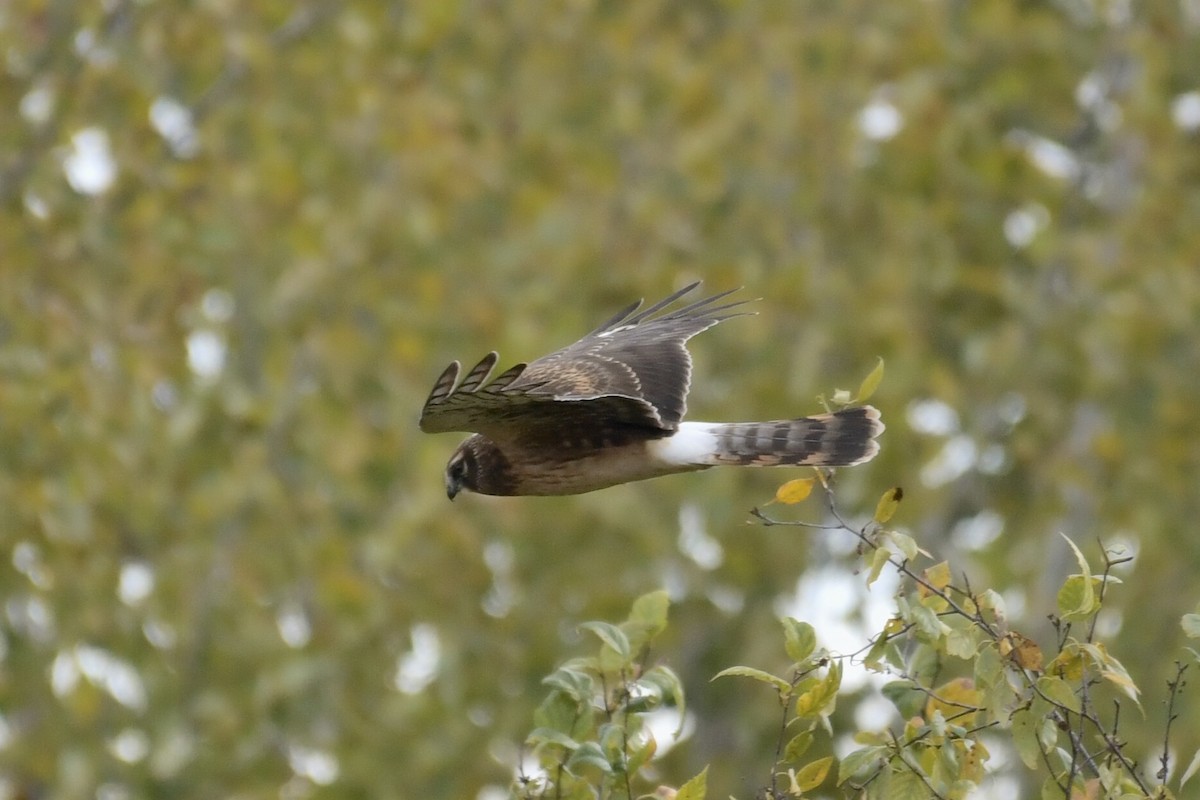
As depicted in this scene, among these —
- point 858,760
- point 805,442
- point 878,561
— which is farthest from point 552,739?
point 805,442

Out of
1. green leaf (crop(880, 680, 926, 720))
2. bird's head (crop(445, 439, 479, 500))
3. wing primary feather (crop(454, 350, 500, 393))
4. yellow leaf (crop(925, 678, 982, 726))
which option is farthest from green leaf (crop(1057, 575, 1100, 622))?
bird's head (crop(445, 439, 479, 500))

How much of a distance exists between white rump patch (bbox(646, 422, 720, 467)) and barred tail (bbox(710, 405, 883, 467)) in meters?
0.02

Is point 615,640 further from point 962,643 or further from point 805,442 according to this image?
point 805,442

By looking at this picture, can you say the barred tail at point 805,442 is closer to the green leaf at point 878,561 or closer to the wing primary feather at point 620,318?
the wing primary feather at point 620,318

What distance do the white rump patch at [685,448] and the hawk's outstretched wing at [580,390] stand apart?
0.22ft

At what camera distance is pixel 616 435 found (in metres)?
4.82

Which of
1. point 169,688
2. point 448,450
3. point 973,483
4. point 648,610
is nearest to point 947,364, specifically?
point 973,483

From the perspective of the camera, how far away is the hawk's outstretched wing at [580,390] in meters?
4.15

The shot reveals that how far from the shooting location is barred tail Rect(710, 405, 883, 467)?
491cm

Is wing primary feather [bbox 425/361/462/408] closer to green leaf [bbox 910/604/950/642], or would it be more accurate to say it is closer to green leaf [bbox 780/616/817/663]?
green leaf [bbox 780/616/817/663]

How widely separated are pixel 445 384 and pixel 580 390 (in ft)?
2.48

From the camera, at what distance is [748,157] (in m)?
9.92

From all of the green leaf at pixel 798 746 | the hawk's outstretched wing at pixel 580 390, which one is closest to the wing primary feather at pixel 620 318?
the hawk's outstretched wing at pixel 580 390

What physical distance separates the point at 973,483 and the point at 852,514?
2.58ft
